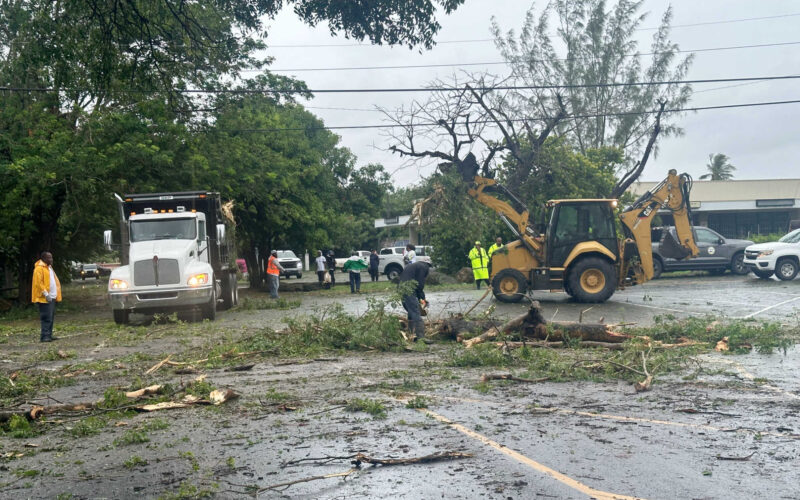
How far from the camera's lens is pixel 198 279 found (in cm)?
1834

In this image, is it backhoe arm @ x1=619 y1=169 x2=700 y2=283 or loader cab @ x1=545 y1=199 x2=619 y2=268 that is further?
backhoe arm @ x1=619 y1=169 x2=700 y2=283

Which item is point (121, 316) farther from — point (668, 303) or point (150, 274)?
point (668, 303)

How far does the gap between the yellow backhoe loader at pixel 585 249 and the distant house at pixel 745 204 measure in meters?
25.9

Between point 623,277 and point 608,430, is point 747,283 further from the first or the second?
point 608,430

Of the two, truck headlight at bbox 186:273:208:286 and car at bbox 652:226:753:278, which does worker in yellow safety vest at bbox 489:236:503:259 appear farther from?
car at bbox 652:226:753:278

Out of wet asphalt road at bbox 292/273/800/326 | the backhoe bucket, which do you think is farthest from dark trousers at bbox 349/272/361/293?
the backhoe bucket

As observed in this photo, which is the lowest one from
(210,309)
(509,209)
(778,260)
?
(210,309)

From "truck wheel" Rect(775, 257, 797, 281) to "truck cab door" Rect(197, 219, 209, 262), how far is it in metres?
18.9

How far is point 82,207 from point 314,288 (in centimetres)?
1391

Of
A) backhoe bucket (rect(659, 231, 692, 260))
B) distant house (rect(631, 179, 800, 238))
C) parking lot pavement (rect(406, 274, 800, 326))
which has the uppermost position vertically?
distant house (rect(631, 179, 800, 238))

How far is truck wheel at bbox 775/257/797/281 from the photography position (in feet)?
83.5

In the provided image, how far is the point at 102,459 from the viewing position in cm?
593

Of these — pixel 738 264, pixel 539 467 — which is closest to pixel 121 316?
pixel 539 467

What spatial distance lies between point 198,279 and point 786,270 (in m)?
19.7
